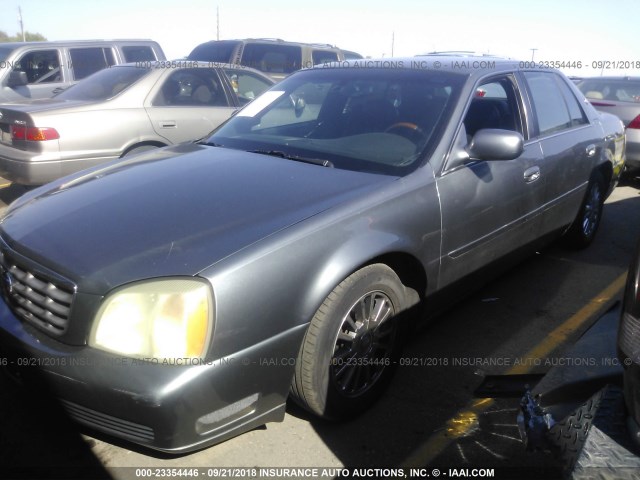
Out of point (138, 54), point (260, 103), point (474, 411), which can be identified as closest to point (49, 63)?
point (138, 54)

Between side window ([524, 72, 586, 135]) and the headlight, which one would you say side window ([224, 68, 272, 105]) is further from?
the headlight

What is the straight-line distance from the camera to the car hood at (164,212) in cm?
206

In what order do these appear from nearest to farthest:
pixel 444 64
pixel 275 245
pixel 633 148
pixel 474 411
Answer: pixel 275 245 < pixel 474 411 < pixel 444 64 < pixel 633 148

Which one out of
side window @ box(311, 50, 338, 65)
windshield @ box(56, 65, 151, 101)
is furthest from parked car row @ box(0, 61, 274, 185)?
side window @ box(311, 50, 338, 65)

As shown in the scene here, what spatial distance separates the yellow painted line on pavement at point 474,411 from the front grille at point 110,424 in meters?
1.11

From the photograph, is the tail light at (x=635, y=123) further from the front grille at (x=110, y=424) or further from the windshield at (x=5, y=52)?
the windshield at (x=5, y=52)

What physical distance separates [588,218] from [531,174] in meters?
1.64

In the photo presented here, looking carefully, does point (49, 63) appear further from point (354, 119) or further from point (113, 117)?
point (354, 119)

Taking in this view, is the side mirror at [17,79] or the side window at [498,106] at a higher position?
the side window at [498,106]

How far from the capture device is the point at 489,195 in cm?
316

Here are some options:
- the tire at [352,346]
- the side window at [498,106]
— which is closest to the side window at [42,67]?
the side window at [498,106]

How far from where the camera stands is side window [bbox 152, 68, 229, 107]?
615 cm

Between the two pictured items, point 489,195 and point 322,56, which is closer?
point 489,195

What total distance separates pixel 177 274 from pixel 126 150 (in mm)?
4142
